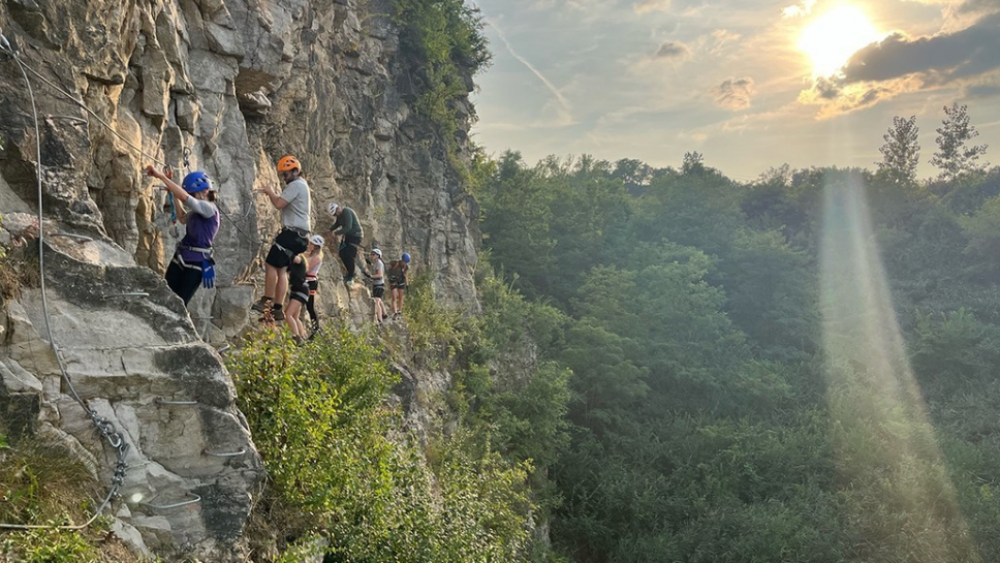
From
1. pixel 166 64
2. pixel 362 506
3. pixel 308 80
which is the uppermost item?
pixel 308 80

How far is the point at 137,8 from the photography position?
650cm

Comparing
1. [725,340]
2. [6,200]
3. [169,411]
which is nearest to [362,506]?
[169,411]

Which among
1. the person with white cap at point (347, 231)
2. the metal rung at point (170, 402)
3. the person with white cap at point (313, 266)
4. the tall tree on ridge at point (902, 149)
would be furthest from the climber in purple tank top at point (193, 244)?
the tall tree on ridge at point (902, 149)

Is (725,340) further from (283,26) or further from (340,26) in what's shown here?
(283,26)

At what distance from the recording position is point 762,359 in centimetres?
3092

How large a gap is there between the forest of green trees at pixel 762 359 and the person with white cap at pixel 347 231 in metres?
10.2

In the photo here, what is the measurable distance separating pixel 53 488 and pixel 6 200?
2.04 m

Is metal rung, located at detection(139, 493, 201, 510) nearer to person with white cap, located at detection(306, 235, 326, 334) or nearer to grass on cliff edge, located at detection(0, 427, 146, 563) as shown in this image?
grass on cliff edge, located at detection(0, 427, 146, 563)

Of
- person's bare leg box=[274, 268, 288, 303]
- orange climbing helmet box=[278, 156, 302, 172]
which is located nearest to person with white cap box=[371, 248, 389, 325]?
person's bare leg box=[274, 268, 288, 303]

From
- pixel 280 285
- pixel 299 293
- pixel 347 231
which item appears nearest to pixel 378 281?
pixel 347 231

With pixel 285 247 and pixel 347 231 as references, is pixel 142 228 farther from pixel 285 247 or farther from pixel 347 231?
pixel 347 231

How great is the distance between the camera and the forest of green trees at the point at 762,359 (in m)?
20.6

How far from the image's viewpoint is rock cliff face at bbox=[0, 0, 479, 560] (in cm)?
440

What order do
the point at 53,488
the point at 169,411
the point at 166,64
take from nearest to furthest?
1. the point at 53,488
2. the point at 169,411
3. the point at 166,64
